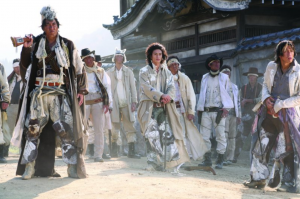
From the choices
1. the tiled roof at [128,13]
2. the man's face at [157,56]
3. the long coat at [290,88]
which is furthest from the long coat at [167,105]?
the tiled roof at [128,13]

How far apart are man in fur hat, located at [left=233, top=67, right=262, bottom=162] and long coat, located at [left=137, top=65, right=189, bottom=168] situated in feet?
13.6

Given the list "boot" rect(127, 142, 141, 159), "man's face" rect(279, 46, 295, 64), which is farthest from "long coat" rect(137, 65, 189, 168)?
"boot" rect(127, 142, 141, 159)

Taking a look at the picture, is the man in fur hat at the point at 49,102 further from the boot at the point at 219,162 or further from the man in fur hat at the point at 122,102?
the man in fur hat at the point at 122,102

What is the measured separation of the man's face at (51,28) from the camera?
7.60 metres

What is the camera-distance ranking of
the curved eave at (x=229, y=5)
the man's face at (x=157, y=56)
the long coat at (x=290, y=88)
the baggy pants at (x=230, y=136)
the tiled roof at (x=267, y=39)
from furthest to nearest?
the curved eave at (x=229, y=5) < the baggy pants at (x=230, y=136) < the tiled roof at (x=267, y=39) < the man's face at (x=157, y=56) < the long coat at (x=290, y=88)

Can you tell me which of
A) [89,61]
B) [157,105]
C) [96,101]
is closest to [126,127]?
[96,101]

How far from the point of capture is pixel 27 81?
25.0 feet

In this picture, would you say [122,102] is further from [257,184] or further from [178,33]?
[257,184]

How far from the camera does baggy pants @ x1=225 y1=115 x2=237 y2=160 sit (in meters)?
12.9


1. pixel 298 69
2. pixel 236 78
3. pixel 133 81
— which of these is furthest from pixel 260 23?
pixel 298 69

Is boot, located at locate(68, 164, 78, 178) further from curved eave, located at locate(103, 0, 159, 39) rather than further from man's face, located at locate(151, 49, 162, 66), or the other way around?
curved eave, located at locate(103, 0, 159, 39)

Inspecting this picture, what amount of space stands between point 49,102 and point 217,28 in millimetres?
8971

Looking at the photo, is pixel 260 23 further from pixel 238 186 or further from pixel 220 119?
pixel 238 186

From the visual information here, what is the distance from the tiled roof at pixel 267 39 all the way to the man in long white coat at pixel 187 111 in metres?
2.89
